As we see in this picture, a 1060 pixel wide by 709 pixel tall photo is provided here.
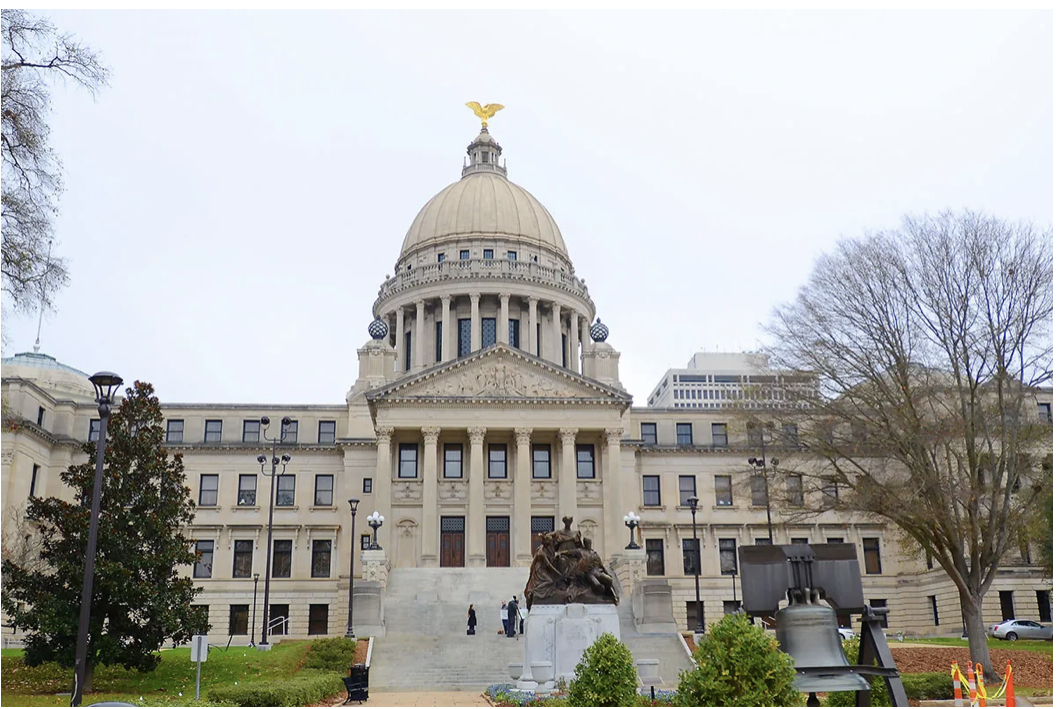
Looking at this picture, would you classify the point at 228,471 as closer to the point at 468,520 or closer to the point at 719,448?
the point at 468,520

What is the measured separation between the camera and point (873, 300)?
31922mm

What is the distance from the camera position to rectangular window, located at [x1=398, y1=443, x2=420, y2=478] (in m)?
59.6

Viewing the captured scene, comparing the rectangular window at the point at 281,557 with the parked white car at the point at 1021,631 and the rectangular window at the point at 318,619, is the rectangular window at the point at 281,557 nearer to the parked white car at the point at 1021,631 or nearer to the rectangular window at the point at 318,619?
the rectangular window at the point at 318,619

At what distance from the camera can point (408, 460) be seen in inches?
2356

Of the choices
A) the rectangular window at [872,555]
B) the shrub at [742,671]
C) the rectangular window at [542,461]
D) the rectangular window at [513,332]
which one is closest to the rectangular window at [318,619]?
the rectangular window at [542,461]

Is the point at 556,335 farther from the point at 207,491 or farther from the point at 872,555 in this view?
the point at 207,491

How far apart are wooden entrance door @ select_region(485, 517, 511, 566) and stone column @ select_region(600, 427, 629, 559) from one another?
5.68m

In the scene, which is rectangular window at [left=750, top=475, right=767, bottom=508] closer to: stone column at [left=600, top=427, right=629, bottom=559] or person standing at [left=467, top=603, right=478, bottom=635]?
person standing at [left=467, top=603, right=478, bottom=635]

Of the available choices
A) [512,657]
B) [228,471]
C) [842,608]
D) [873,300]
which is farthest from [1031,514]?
[228,471]

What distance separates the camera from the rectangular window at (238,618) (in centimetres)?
6022

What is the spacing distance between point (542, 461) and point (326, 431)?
1565cm

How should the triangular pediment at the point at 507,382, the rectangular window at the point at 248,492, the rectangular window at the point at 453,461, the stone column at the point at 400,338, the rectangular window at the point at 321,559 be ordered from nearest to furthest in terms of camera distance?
the triangular pediment at the point at 507,382, the rectangular window at the point at 453,461, the rectangular window at the point at 321,559, the rectangular window at the point at 248,492, the stone column at the point at 400,338

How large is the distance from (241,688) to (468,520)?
3254 cm

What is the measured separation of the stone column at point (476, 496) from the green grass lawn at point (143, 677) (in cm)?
2154
